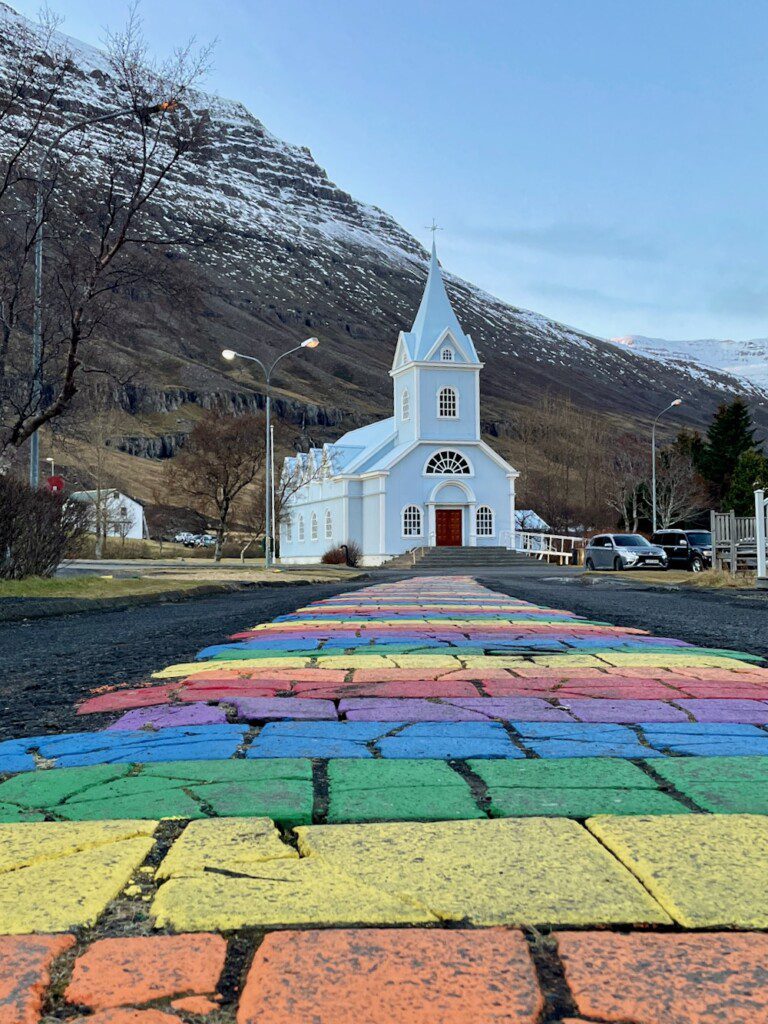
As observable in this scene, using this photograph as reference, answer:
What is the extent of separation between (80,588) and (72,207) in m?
8.55

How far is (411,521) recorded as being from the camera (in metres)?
48.8

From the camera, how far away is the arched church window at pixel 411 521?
48625 millimetres

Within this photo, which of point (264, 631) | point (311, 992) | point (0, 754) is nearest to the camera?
point (311, 992)

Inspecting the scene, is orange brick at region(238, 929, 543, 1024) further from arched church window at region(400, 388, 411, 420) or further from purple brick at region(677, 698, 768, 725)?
arched church window at region(400, 388, 411, 420)

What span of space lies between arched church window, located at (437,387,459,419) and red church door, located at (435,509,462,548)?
5.18 meters

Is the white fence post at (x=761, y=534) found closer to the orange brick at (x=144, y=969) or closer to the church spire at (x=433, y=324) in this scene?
the orange brick at (x=144, y=969)

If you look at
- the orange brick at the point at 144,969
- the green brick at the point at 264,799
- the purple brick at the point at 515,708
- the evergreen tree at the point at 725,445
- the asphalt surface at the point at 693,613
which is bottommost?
the asphalt surface at the point at 693,613

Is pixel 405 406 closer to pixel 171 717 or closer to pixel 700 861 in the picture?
pixel 171 717

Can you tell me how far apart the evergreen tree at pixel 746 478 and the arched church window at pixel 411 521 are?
68.3 feet

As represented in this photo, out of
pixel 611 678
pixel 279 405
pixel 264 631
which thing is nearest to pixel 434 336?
pixel 264 631

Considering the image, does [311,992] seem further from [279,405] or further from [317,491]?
[279,405]

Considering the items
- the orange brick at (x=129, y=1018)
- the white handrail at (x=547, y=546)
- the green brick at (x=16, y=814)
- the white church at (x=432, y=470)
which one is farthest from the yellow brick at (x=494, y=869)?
the white church at (x=432, y=470)

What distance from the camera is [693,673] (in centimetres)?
564

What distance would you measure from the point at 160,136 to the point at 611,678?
1697 centimetres
